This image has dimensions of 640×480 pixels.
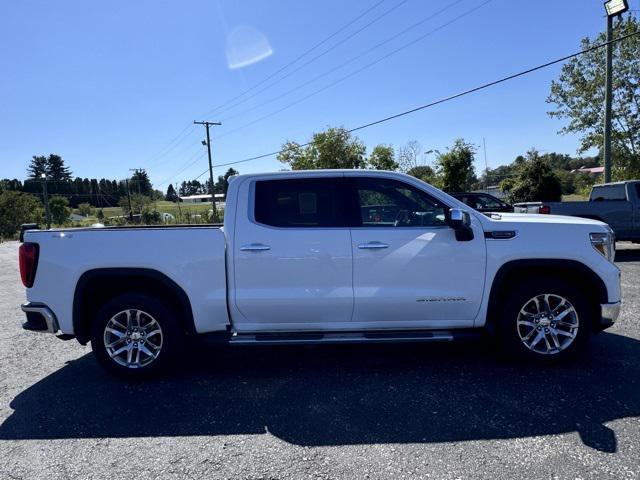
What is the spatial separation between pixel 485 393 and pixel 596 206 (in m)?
8.64

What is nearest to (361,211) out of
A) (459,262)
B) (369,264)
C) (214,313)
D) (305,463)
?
(369,264)

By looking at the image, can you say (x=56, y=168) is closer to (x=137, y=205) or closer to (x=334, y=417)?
(x=137, y=205)

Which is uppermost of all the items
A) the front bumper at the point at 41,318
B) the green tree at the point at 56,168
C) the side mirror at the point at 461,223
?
the green tree at the point at 56,168

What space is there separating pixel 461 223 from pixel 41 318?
3.95 m

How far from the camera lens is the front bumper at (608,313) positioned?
381 centimetres

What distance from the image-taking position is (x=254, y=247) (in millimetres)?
3805

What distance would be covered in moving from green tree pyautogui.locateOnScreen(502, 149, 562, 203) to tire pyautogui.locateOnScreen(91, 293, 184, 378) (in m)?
28.0

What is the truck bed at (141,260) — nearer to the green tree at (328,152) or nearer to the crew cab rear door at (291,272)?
Answer: the crew cab rear door at (291,272)

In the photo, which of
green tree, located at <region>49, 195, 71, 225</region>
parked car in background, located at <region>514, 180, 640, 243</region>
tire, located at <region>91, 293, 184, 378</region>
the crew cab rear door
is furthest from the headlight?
green tree, located at <region>49, 195, 71, 225</region>

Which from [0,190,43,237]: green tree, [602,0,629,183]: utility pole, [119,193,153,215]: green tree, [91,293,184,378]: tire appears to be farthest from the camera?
[119,193,153,215]: green tree

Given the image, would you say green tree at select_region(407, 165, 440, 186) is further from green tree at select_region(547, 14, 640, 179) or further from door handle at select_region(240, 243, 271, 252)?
door handle at select_region(240, 243, 271, 252)

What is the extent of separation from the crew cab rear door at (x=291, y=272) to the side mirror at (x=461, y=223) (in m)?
0.94

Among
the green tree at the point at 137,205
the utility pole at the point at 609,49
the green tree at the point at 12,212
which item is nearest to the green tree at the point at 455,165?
the utility pole at the point at 609,49

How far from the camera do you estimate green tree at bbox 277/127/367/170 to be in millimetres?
36094
